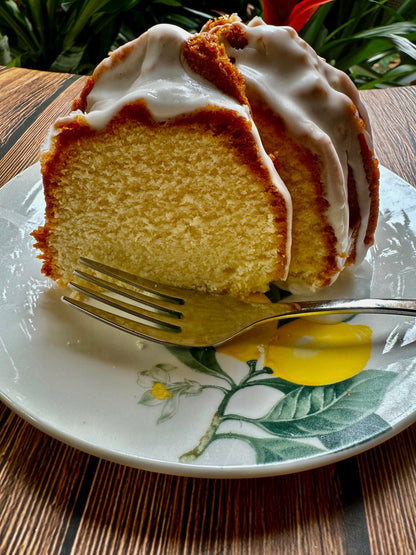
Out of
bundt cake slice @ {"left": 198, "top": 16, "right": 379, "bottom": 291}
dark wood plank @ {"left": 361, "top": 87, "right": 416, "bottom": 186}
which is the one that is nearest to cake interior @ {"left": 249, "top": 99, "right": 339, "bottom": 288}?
bundt cake slice @ {"left": 198, "top": 16, "right": 379, "bottom": 291}

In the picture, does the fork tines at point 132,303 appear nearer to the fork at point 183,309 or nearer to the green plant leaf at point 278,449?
the fork at point 183,309

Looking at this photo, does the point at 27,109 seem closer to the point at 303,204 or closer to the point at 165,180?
the point at 165,180

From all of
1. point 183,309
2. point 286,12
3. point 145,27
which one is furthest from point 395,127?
point 145,27

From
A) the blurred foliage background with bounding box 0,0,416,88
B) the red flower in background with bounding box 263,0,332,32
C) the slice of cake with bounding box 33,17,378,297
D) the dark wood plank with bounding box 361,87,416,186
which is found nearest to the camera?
the slice of cake with bounding box 33,17,378,297

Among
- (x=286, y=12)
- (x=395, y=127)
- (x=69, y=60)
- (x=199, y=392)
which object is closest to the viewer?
(x=199, y=392)

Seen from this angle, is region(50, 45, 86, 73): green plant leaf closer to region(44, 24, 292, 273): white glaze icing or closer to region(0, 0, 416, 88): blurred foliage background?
region(0, 0, 416, 88): blurred foliage background

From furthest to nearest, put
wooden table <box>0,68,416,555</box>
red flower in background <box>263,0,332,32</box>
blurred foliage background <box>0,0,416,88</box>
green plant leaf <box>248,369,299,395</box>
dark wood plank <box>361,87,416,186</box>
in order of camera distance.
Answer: blurred foliage background <box>0,0,416,88</box> → red flower in background <box>263,0,332,32</box> → dark wood plank <box>361,87,416,186</box> → green plant leaf <box>248,369,299,395</box> → wooden table <box>0,68,416,555</box>

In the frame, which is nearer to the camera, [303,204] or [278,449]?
[278,449]
